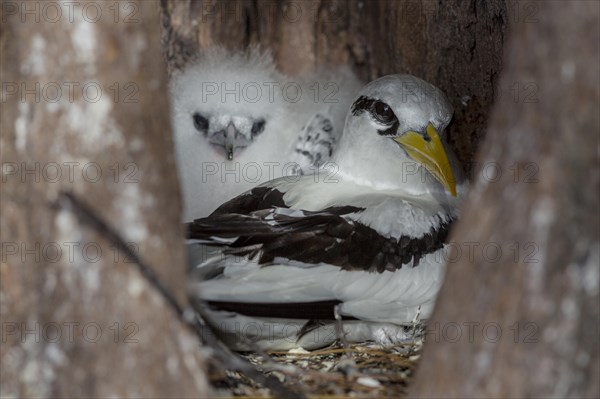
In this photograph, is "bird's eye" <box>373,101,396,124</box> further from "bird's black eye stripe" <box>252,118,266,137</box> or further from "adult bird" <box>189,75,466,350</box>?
"bird's black eye stripe" <box>252,118,266,137</box>

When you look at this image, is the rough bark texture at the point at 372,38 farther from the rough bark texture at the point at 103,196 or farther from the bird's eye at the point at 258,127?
the rough bark texture at the point at 103,196

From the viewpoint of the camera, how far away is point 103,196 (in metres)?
2.33

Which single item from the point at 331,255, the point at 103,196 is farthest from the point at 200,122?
the point at 103,196

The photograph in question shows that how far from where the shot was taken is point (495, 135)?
2279 millimetres

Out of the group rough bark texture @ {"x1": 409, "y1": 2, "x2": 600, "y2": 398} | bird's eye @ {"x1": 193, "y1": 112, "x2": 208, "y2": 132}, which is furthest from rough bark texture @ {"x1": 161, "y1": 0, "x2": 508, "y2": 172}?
rough bark texture @ {"x1": 409, "y1": 2, "x2": 600, "y2": 398}

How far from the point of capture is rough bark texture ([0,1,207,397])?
2.31m

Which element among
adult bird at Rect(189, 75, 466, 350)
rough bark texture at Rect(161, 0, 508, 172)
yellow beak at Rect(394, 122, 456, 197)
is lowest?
adult bird at Rect(189, 75, 466, 350)

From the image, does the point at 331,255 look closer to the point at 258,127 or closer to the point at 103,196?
the point at 103,196

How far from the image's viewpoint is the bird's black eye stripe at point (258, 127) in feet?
15.1

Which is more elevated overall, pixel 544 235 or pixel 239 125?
pixel 239 125

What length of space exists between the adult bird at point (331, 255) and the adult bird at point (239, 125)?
2.16 ft

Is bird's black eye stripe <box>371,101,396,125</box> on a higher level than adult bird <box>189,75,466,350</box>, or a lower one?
higher

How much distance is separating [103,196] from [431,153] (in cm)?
174

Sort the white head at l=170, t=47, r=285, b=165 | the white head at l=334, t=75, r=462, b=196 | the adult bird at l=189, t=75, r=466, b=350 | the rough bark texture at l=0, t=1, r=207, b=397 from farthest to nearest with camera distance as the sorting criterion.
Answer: the white head at l=170, t=47, r=285, b=165 < the white head at l=334, t=75, r=462, b=196 < the adult bird at l=189, t=75, r=466, b=350 < the rough bark texture at l=0, t=1, r=207, b=397
